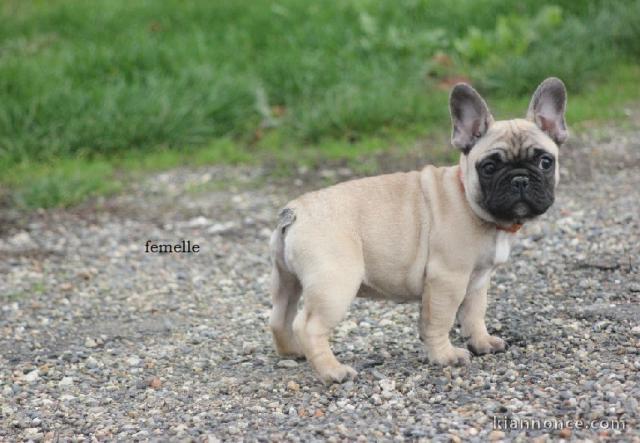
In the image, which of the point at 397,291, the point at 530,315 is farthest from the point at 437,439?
the point at 530,315

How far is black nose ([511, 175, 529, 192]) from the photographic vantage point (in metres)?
4.31

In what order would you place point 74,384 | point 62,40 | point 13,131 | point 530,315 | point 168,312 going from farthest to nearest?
point 62,40 < point 13,131 < point 168,312 < point 530,315 < point 74,384

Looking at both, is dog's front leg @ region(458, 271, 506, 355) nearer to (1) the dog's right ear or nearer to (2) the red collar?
(2) the red collar

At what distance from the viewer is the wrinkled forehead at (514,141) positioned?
4387 mm

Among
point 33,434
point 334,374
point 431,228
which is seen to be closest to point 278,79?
point 431,228

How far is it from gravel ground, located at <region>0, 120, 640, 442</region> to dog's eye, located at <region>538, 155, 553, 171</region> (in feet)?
2.78

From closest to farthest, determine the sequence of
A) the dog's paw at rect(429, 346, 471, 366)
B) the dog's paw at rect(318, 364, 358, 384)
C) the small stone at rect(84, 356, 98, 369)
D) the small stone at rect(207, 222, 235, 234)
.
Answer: the dog's paw at rect(318, 364, 358, 384) < the dog's paw at rect(429, 346, 471, 366) < the small stone at rect(84, 356, 98, 369) < the small stone at rect(207, 222, 235, 234)

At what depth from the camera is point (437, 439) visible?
379cm

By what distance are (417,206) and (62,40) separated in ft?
26.0

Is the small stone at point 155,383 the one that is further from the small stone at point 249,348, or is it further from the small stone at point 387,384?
the small stone at point 387,384

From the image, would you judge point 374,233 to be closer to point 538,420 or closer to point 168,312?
point 538,420

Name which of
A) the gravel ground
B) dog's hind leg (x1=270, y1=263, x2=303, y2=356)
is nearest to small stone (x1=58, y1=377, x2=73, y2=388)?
the gravel ground

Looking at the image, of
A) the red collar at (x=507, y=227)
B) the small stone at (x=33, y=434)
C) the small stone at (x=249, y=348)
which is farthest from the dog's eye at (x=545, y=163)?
the small stone at (x=33, y=434)

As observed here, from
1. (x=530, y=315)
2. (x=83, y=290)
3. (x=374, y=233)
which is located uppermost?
(x=374, y=233)
